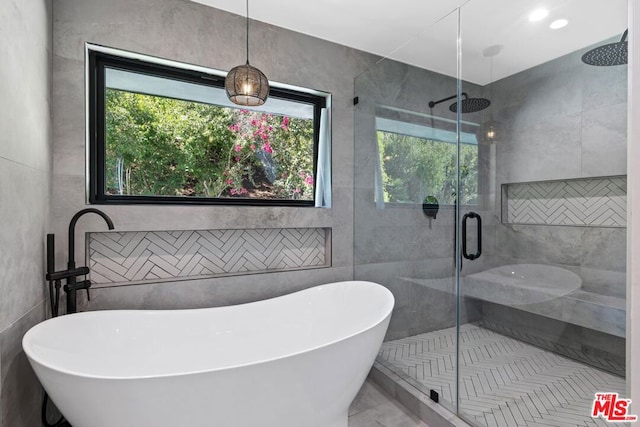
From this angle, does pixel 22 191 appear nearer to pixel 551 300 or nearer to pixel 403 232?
pixel 403 232

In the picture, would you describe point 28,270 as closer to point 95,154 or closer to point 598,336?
point 95,154

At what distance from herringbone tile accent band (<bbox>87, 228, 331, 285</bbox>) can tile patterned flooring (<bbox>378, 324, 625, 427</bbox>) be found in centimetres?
107

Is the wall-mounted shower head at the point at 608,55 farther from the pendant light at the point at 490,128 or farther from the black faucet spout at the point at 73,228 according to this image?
the black faucet spout at the point at 73,228

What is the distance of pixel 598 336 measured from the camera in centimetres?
177

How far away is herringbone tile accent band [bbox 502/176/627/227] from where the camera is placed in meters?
1.63

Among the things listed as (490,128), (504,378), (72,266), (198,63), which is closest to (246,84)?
(198,63)

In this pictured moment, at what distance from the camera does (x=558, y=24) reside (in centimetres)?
170

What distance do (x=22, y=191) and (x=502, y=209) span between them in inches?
105

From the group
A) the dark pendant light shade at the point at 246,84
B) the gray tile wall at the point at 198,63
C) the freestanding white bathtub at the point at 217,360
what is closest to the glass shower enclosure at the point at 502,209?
the gray tile wall at the point at 198,63

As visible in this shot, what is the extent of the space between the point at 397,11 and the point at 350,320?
7.38ft

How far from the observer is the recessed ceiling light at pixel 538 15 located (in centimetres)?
174

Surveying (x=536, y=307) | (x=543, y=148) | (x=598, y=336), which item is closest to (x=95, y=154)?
(x=543, y=148)

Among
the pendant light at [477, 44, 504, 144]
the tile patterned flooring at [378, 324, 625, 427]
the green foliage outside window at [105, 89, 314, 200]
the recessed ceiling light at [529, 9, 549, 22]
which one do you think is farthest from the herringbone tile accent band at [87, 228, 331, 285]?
the recessed ceiling light at [529, 9, 549, 22]

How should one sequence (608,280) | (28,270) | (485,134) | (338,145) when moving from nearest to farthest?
(28,270) → (608,280) → (485,134) → (338,145)
